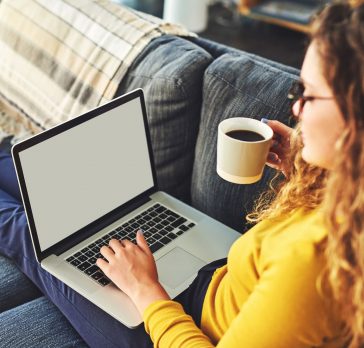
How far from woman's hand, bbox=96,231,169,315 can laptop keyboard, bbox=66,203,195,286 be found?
6 centimetres

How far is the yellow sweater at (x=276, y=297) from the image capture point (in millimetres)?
826

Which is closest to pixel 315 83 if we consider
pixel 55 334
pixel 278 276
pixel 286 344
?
pixel 278 276

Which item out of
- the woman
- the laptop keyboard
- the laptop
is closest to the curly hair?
the woman

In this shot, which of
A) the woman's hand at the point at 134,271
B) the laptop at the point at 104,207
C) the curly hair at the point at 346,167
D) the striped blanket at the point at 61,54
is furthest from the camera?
the striped blanket at the point at 61,54

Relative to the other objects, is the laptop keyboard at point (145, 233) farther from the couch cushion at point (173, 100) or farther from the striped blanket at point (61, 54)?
the striped blanket at point (61, 54)

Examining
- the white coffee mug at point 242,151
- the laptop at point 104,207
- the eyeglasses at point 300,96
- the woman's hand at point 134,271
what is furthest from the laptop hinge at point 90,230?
the eyeglasses at point 300,96

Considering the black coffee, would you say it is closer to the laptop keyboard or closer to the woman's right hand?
the woman's right hand

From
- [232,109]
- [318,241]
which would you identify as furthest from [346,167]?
[232,109]

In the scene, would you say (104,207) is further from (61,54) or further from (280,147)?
(61,54)

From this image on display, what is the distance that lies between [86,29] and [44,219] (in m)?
0.78

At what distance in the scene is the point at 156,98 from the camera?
1555 millimetres

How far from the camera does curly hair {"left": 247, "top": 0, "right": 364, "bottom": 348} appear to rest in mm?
759

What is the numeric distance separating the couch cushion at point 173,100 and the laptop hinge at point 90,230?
0.17m

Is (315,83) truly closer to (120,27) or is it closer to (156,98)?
(156,98)
